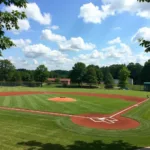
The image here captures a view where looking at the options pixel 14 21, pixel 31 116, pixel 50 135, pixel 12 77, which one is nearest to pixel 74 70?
pixel 12 77

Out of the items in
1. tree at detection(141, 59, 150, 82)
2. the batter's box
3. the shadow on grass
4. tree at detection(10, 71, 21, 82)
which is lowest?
the shadow on grass

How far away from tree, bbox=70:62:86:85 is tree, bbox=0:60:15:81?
31989 millimetres

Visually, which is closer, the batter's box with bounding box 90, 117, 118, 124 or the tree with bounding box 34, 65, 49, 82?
the batter's box with bounding box 90, 117, 118, 124

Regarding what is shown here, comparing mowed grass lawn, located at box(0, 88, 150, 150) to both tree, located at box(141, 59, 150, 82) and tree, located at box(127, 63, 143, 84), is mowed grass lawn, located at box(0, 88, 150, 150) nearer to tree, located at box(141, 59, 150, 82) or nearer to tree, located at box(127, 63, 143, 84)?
tree, located at box(141, 59, 150, 82)

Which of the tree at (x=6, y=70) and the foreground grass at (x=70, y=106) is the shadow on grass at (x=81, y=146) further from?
the tree at (x=6, y=70)

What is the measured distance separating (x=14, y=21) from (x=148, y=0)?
17.9ft

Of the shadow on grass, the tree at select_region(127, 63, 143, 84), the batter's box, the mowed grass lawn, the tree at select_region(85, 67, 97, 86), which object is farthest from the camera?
the tree at select_region(127, 63, 143, 84)

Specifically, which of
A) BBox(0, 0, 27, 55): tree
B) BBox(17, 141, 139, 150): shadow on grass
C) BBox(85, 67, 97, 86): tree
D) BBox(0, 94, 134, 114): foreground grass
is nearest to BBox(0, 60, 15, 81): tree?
BBox(85, 67, 97, 86): tree

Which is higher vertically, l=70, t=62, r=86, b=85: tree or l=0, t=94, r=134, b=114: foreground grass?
l=70, t=62, r=86, b=85: tree

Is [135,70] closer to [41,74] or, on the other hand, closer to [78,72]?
[78,72]

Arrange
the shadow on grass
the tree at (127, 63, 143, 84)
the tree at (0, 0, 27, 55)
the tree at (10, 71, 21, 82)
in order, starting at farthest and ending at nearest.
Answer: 1. the tree at (127, 63, 143, 84)
2. the tree at (10, 71, 21, 82)
3. the shadow on grass
4. the tree at (0, 0, 27, 55)

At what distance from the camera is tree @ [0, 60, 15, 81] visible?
10944 cm

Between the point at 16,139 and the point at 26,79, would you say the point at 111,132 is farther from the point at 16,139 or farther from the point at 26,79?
the point at 26,79

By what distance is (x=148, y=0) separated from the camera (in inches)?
372
